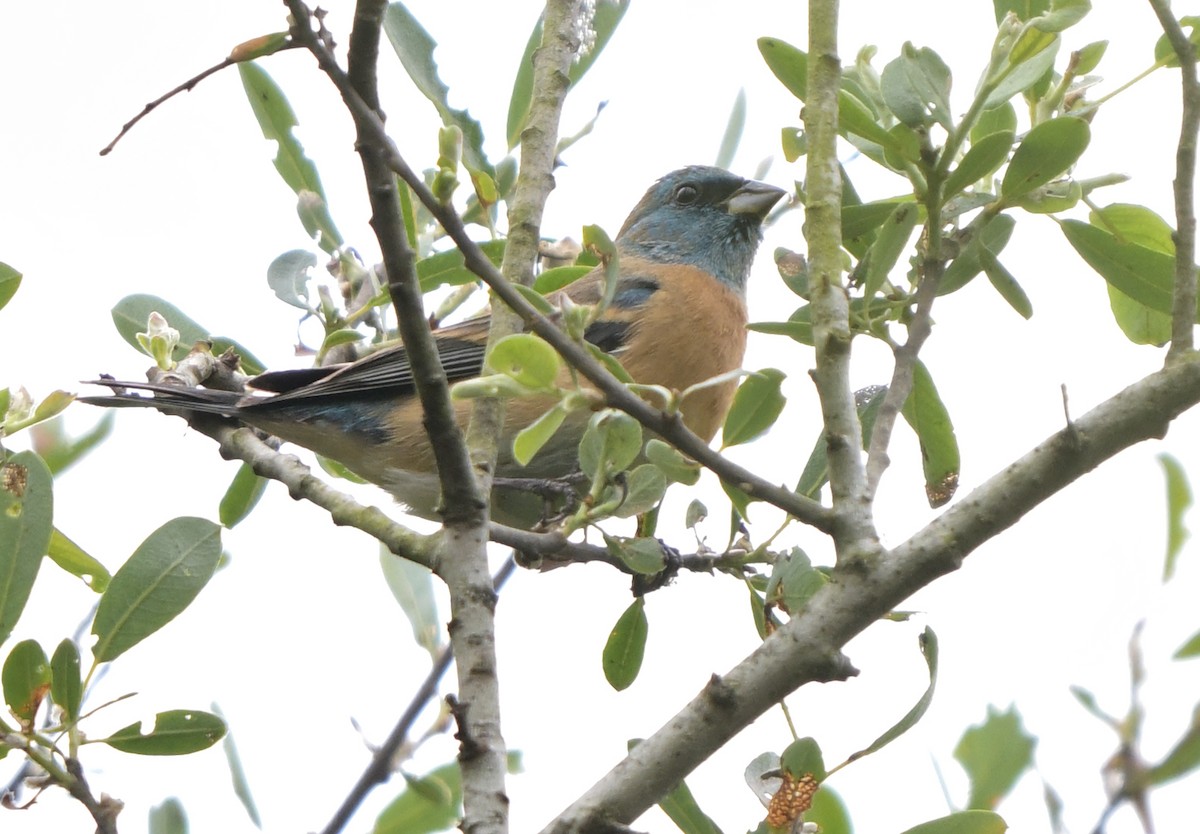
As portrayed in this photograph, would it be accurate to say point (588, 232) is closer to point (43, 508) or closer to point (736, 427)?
point (736, 427)

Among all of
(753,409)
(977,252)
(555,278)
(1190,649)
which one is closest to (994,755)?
(1190,649)

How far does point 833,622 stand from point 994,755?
827 mm

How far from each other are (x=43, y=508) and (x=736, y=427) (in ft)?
5.22

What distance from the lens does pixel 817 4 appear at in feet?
9.50

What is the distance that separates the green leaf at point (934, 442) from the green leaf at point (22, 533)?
2036 mm

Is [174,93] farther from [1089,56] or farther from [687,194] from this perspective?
[687,194]

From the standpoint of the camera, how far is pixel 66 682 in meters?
2.93

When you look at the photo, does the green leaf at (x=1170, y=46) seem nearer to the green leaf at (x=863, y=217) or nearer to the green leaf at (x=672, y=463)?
the green leaf at (x=863, y=217)

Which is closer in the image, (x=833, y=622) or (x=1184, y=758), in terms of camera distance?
(x=1184, y=758)

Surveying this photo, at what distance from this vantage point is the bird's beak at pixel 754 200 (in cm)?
679

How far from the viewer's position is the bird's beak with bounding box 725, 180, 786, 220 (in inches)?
267

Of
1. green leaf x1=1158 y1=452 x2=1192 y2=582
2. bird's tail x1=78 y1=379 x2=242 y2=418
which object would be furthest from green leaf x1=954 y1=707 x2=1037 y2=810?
bird's tail x1=78 y1=379 x2=242 y2=418

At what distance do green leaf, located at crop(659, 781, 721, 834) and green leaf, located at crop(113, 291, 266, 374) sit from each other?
2.26 meters

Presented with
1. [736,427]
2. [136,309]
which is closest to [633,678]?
[736,427]
